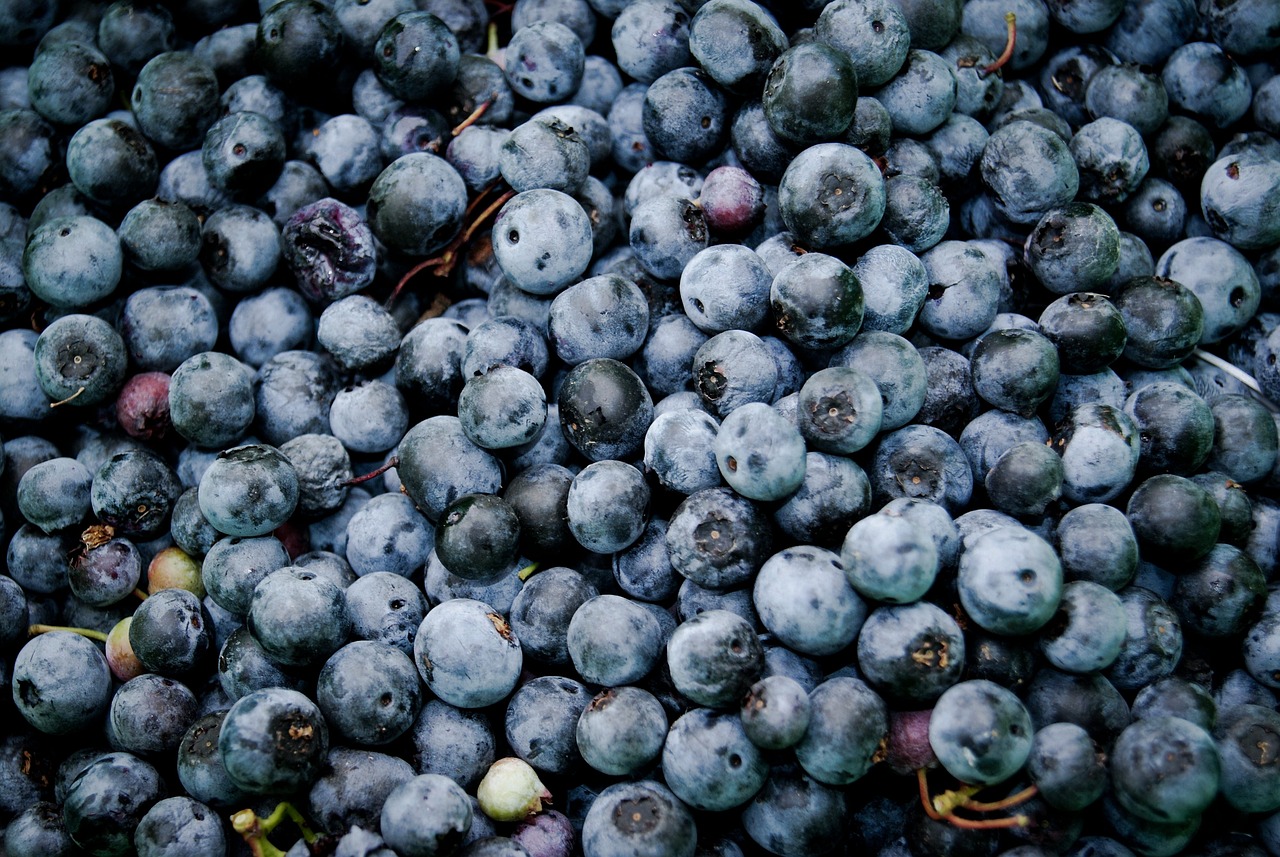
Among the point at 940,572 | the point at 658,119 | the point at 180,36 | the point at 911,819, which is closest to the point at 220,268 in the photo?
the point at 180,36

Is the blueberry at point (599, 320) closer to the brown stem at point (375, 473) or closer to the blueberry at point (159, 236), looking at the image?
the brown stem at point (375, 473)

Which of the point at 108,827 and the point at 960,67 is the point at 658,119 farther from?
the point at 108,827

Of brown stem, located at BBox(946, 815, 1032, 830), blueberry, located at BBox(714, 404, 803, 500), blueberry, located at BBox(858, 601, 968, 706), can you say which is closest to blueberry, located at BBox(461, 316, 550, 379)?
blueberry, located at BBox(714, 404, 803, 500)

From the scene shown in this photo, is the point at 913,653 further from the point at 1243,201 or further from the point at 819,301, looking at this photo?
the point at 1243,201

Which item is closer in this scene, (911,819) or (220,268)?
(911,819)

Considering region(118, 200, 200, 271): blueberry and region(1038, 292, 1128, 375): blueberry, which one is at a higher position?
region(1038, 292, 1128, 375): blueberry

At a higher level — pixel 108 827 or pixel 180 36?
pixel 180 36

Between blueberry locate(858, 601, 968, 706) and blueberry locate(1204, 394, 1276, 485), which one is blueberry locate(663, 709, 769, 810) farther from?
blueberry locate(1204, 394, 1276, 485)
